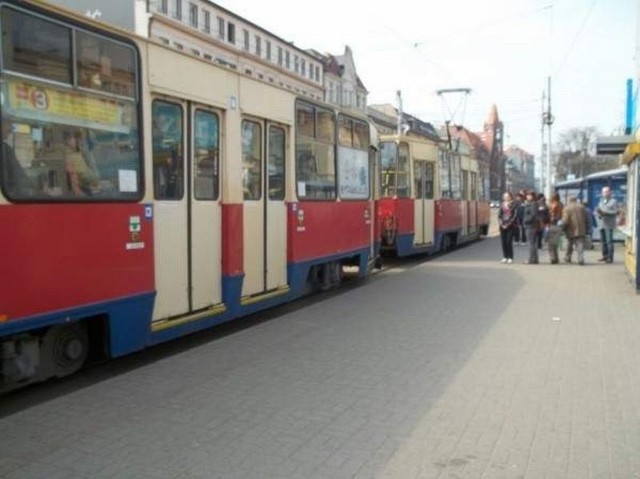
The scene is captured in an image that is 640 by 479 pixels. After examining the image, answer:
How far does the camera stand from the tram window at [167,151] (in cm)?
693

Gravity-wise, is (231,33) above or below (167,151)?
above

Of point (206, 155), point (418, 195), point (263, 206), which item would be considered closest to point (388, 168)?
point (418, 195)

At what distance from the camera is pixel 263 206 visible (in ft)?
30.0

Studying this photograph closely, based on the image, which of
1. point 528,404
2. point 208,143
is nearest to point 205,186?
point 208,143

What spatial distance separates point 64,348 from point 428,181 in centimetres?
1446

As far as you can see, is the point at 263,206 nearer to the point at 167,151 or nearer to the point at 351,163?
the point at 167,151

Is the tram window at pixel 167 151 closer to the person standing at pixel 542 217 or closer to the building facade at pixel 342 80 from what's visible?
the person standing at pixel 542 217

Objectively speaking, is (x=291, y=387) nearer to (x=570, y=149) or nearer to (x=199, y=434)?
(x=199, y=434)

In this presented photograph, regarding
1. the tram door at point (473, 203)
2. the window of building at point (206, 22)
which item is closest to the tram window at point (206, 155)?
the tram door at point (473, 203)

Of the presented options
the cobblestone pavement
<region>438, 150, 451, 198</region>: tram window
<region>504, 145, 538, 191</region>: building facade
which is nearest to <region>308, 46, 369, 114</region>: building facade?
<region>504, 145, 538, 191</region>: building facade

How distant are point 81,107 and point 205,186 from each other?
2.11 meters

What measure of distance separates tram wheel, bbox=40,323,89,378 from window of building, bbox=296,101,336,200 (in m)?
4.55

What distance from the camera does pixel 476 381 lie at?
650cm

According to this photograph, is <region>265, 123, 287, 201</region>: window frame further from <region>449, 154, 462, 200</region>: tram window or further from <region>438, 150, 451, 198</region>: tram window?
<region>449, 154, 462, 200</region>: tram window
